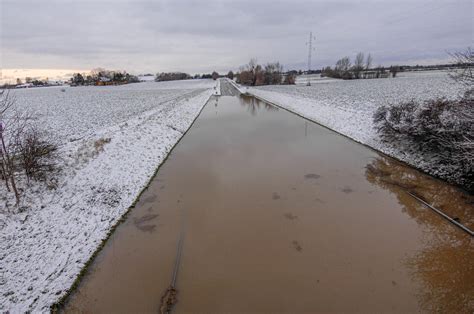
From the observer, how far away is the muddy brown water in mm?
4773

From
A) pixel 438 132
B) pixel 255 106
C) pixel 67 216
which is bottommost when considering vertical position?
pixel 67 216

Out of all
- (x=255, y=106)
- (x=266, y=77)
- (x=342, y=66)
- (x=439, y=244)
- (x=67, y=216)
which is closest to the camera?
(x=439, y=244)

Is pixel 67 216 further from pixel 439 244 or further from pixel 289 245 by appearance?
pixel 439 244

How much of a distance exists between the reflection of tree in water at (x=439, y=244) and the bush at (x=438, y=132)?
879mm

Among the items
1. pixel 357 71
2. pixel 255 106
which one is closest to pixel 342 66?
Result: pixel 357 71

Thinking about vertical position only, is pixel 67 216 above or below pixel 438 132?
below

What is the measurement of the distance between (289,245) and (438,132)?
8.87 metres

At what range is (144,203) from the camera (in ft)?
28.4

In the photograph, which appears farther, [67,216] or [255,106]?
[255,106]

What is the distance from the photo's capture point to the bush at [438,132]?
8.67 m

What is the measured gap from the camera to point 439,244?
20.2 ft

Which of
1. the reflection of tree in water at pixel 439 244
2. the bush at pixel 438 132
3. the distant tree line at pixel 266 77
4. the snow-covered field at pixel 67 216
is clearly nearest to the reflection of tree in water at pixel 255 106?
the bush at pixel 438 132

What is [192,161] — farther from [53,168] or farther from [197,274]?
[197,274]

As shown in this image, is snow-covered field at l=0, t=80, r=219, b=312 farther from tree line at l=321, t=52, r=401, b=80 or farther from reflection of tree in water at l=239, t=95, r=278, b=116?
tree line at l=321, t=52, r=401, b=80
